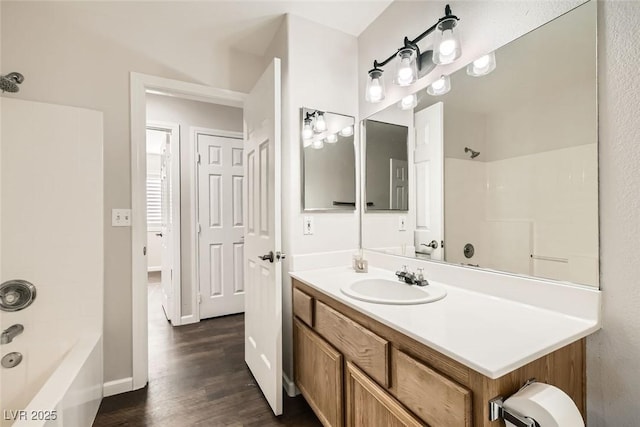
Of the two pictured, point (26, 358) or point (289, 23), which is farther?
point (289, 23)

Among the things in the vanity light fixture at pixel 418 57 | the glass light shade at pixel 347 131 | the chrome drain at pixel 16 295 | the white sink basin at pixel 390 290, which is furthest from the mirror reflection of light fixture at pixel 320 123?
the chrome drain at pixel 16 295

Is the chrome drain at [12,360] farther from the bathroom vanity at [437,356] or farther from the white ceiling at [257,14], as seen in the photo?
the white ceiling at [257,14]

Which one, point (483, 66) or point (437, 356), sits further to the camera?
point (483, 66)

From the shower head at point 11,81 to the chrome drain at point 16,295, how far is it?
40.6 inches

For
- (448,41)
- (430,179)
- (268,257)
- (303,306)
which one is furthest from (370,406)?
(448,41)

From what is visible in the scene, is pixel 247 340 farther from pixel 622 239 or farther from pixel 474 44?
pixel 474 44

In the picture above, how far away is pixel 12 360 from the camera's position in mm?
1448

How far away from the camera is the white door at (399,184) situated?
167 centimetres

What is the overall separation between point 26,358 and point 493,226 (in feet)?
8.12

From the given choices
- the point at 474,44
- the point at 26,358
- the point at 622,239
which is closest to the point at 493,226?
the point at 622,239

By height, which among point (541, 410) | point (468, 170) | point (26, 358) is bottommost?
point (26, 358)

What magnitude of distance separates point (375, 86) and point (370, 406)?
5.47 feet

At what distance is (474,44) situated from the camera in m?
1.26

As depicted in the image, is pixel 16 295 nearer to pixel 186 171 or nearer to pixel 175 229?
pixel 175 229
